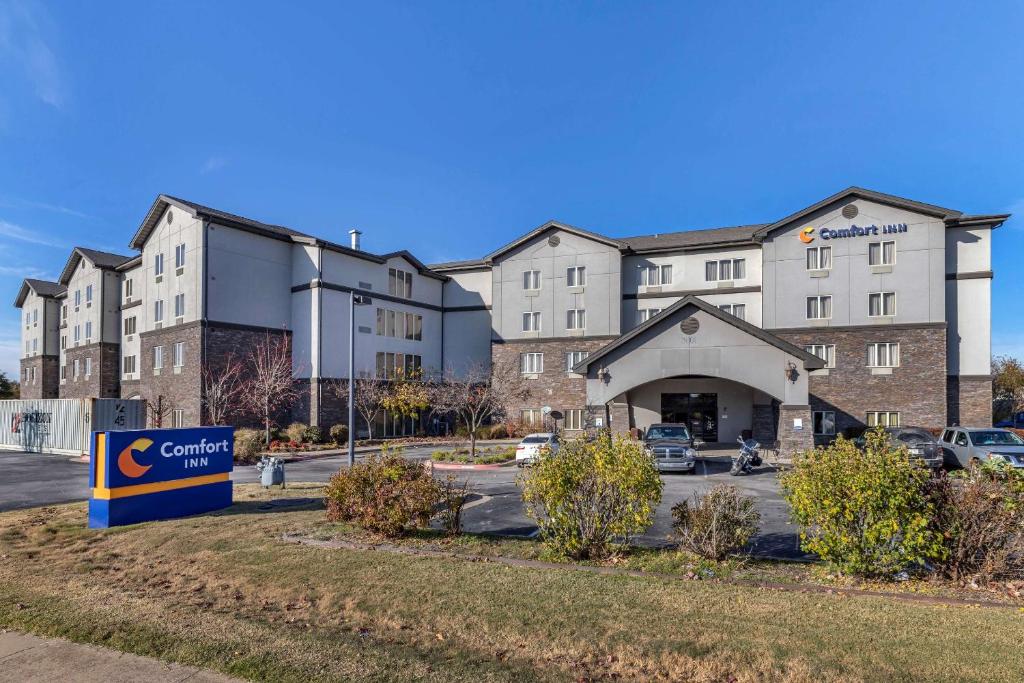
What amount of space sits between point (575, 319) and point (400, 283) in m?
12.4

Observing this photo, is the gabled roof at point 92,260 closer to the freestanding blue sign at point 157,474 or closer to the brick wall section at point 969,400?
the freestanding blue sign at point 157,474

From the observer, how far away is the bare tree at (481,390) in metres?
36.6

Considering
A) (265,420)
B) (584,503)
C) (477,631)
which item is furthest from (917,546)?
(265,420)

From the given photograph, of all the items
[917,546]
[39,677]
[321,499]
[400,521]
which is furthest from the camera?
[321,499]

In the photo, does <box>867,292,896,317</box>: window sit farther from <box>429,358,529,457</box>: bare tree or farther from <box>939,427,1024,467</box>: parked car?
<box>429,358,529,457</box>: bare tree

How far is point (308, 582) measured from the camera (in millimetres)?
7598

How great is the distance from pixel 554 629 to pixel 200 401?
31.3 meters

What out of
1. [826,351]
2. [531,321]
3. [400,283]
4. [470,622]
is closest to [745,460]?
[826,351]

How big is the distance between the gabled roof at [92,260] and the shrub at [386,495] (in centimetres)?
4397

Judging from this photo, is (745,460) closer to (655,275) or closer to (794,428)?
(794,428)

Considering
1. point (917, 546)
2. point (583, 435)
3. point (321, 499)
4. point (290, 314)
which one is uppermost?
point (290, 314)

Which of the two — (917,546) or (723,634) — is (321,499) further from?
(917,546)

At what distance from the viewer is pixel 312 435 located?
108ft

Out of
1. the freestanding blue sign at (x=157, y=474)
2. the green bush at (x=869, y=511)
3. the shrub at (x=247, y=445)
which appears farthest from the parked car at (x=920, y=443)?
the shrub at (x=247, y=445)
